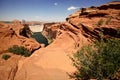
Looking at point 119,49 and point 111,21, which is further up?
point 111,21

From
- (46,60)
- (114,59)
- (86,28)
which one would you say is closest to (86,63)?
(114,59)

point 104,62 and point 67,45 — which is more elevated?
point 104,62

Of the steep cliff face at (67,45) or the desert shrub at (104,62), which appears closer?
the desert shrub at (104,62)

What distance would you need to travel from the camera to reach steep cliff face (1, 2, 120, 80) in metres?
12.2

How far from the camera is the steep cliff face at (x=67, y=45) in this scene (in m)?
12.2

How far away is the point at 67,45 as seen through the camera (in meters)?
20.2

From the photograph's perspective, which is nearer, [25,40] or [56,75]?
[56,75]

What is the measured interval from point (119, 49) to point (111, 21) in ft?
27.1

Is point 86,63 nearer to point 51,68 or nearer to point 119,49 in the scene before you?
point 119,49

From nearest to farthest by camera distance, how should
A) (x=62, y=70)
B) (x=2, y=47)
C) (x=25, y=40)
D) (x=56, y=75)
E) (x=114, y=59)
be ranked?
1. (x=114, y=59)
2. (x=56, y=75)
3. (x=62, y=70)
4. (x=2, y=47)
5. (x=25, y=40)

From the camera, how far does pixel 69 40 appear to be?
20922 millimetres

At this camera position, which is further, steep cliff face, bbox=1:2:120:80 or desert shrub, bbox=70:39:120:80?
steep cliff face, bbox=1:2:120:80

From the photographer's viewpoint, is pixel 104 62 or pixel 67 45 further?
pixel 67 45

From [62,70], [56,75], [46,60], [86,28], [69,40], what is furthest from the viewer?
[69,40]
